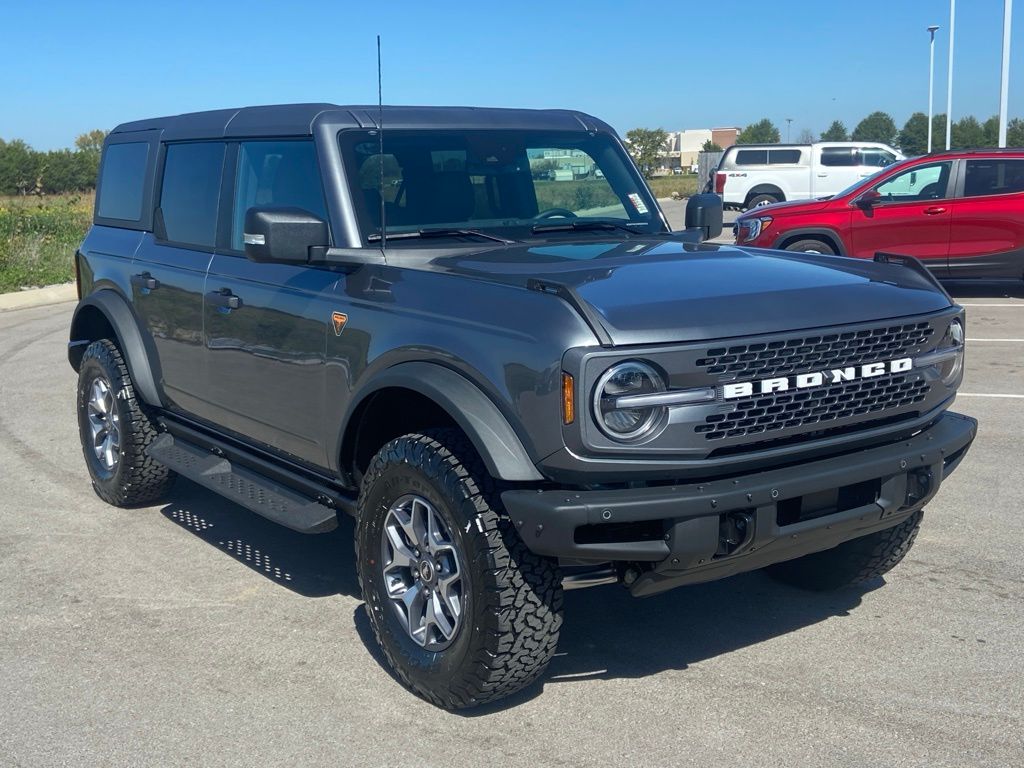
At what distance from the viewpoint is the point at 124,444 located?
601 cm

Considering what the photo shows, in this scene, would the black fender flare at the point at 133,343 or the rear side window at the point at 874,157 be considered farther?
the rear side window at the point at 874,157

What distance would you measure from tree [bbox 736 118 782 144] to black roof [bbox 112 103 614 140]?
414 feet

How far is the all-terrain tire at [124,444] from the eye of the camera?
599cm

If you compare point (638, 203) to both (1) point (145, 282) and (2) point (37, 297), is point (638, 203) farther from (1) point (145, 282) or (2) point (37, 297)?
(2) point (37, 297)

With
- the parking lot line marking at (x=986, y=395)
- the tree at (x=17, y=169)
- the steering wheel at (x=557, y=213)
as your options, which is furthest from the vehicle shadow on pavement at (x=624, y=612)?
the tree at (x=17, y=169)

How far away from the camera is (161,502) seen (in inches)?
254

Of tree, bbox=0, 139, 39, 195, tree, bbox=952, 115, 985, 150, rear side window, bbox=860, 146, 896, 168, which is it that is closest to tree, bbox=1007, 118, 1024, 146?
tree, bbox=952, 115, 985, 150

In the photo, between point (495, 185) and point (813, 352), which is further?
point (495, 185)

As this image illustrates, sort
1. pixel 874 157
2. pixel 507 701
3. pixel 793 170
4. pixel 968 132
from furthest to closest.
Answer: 1. pixel 968 132
2. pixel 793 170
3. pixel 874 157
4. pixel 507 701

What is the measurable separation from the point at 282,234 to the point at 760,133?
14527 cm

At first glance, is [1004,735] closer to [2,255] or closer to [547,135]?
[547,135]

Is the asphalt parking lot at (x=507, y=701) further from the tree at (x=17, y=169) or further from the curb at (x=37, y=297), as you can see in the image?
the tree at (x=17, y=169)

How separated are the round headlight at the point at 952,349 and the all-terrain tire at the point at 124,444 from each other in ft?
12.8

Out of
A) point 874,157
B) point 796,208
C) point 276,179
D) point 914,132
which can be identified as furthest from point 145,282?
point 914,132
